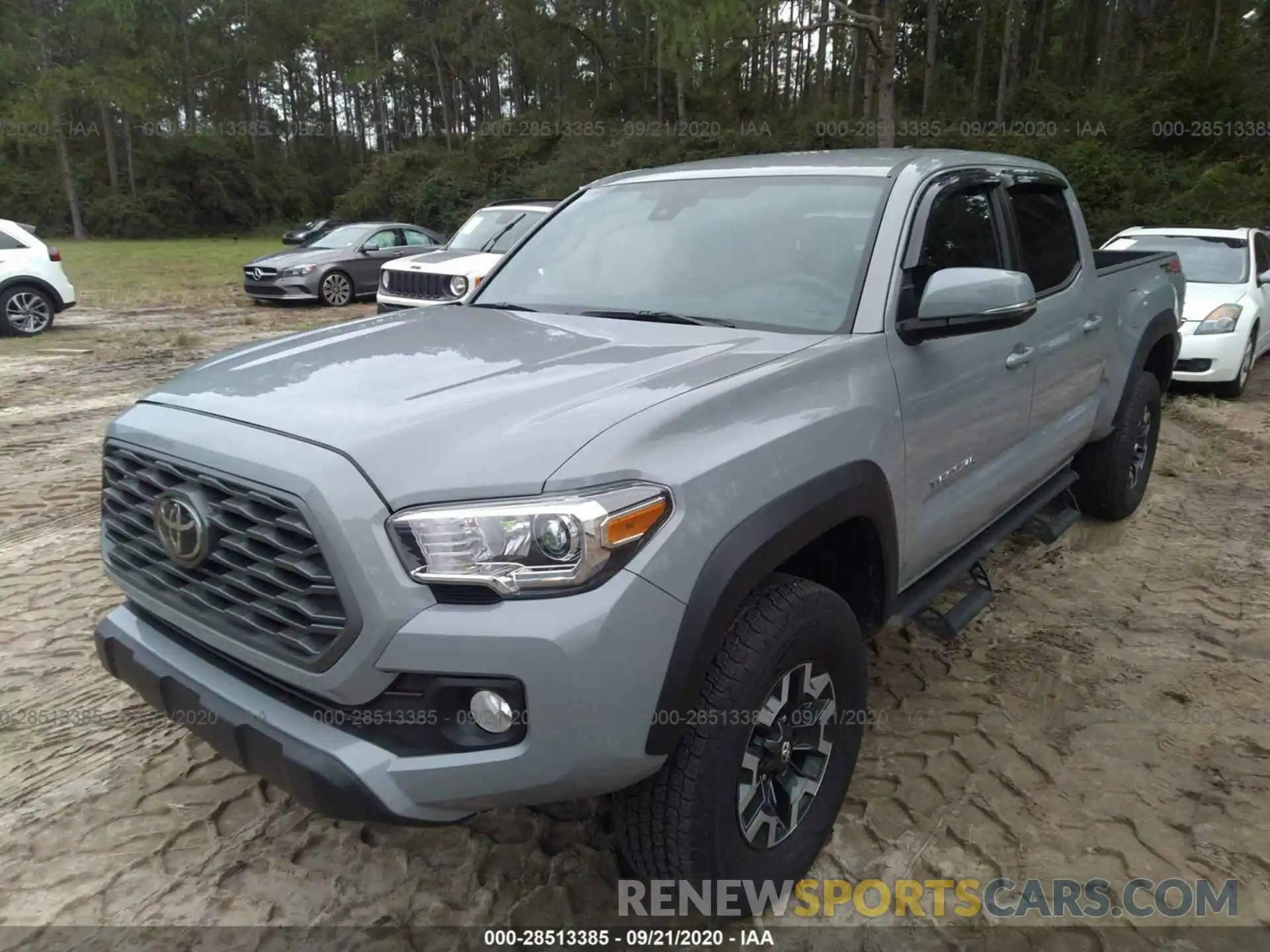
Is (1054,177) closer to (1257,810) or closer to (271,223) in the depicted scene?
(1257,810)

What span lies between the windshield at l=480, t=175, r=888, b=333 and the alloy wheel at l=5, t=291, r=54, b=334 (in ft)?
35.7

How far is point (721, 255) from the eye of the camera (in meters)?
3.03

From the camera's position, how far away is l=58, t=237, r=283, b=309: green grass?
16594 millimetres

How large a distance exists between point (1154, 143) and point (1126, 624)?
2168cm

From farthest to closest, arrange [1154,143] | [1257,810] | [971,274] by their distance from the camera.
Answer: [1154,143], [1257,810], [971,274]

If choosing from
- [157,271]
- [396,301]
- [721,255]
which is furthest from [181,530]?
[157,271]

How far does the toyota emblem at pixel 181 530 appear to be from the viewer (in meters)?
2.05

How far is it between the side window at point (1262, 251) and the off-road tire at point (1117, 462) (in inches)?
221

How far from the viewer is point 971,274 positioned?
2.57 meters

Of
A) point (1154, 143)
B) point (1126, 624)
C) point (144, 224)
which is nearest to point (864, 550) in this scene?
point (1126, 624)

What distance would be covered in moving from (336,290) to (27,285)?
15.0ft

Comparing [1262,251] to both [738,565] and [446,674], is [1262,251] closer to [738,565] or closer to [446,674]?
[738,565]

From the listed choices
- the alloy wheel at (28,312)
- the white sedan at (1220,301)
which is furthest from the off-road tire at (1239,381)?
the alloy wheel at (28,312)

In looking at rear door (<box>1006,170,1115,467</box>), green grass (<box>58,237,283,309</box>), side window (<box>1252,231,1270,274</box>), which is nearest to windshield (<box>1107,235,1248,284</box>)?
side window (<box>1252,231,1270,274</box>)
